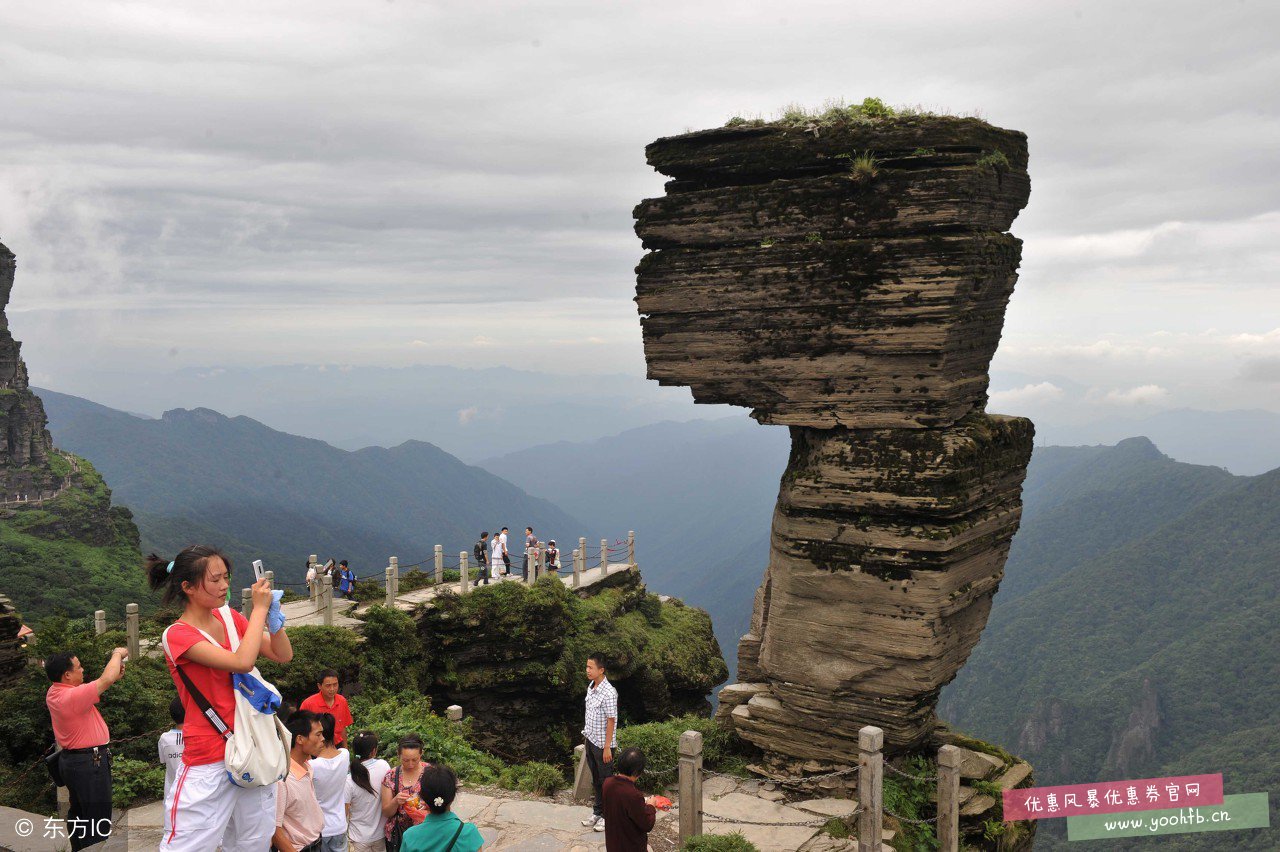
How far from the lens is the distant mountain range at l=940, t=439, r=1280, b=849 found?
6794cm

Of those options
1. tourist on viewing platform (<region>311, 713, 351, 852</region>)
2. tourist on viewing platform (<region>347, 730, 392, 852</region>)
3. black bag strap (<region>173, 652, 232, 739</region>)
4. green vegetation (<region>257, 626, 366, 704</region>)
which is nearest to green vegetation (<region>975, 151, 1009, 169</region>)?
tourist on viewing platform (<region>347, 730, 392, 852</region>)

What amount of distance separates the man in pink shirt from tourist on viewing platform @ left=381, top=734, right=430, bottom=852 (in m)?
2.54

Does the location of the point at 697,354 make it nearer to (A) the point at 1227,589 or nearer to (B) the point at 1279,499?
(A) the point at 1227,589

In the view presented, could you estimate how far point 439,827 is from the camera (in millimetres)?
6270

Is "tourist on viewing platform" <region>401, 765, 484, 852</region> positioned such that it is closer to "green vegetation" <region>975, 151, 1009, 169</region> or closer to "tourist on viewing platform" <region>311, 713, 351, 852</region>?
"tourist on viewing platform" <region>311, 713, 351, 852</region>

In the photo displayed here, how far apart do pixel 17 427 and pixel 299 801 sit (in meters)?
60.1

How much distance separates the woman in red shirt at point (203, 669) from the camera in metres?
5.39

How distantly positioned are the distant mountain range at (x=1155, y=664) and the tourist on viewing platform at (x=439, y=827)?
5509 cm

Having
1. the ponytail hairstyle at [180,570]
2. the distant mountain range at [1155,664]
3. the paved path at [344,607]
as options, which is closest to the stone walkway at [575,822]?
the ponytail hairstyle at [180,570]

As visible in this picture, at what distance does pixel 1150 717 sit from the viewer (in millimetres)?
71438

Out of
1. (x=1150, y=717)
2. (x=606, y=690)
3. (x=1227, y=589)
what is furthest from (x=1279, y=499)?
(x=606, y=690)

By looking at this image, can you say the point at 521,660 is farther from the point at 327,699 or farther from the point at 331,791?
the point at 331,791

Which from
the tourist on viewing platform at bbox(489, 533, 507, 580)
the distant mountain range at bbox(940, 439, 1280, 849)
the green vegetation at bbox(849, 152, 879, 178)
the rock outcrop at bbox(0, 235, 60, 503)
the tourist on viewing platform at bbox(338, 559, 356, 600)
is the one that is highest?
the rock outcrop at bbox(0, 235, 60, 503)

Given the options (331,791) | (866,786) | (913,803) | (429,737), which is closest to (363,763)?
(331,791)
